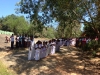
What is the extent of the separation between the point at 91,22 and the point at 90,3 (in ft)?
5.40

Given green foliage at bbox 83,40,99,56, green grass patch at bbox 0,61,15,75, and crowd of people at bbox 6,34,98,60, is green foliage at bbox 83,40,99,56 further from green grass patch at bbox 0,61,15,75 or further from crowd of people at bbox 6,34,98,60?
green grass patch at bbox 0,61,15,75

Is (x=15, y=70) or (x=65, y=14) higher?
(x=65, y=14)

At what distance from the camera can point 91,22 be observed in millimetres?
17000

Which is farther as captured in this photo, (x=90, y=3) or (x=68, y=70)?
(x=90, y=3)

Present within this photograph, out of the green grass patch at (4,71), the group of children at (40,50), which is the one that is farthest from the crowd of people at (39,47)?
the green grass patch at (4,71)

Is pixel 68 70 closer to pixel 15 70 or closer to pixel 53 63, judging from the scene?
pixel 53 63

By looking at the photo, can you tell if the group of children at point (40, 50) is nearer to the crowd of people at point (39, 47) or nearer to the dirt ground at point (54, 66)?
the crowd of people at point (39, 47)

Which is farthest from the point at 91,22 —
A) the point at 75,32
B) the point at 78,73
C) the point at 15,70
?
the point at 75,32

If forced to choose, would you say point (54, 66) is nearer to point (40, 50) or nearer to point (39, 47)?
point (40, 50)

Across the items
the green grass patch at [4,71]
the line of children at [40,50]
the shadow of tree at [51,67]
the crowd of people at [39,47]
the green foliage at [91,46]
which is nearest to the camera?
the green grass patch at [4,71]

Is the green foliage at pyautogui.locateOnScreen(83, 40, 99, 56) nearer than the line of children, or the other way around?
the line of children

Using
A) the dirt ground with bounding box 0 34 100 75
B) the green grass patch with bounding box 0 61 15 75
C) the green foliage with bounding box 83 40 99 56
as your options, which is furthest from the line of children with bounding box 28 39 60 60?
the green foliage with bounding box 83 40 99 56

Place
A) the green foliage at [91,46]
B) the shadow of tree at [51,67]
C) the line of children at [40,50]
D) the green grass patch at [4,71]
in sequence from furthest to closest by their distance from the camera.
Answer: the green foliage at [91,46] → the line of children at [40,50] → the shadow of tree at [51,67] → the green grass patch at [4,71]

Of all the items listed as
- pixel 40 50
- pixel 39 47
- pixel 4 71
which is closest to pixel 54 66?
pixel 40 50
